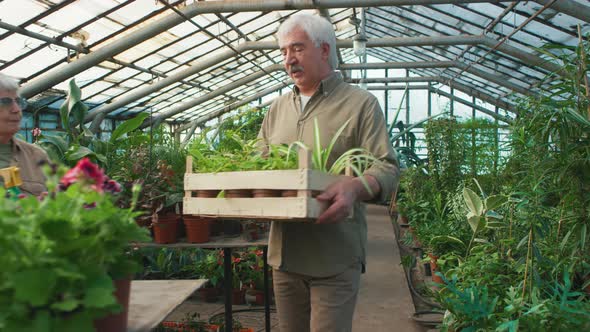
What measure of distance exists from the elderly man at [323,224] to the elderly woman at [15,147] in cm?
102

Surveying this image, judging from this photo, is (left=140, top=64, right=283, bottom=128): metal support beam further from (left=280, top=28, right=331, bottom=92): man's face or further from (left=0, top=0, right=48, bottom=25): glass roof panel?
(left=280, top=28, right=331, bottom=92): man's face

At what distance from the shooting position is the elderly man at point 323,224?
155cm

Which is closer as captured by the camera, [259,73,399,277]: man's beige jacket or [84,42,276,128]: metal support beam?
[259,73,399,277]: man's beige jacket

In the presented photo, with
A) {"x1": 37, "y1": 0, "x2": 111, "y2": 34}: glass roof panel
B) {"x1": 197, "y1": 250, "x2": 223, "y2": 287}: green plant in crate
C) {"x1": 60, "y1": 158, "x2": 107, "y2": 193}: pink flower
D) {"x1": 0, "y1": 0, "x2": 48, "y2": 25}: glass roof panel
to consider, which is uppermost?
{"x1": 37, "y1": 0, "x2": 111, "y2": 34}: glass roof panel

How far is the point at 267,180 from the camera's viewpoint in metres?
1.34

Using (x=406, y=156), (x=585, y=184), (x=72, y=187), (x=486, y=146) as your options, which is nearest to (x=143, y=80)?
(x=406, y=156)

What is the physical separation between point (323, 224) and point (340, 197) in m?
0.29

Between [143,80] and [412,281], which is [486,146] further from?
[143,80]

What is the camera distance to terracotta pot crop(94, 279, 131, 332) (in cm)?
93

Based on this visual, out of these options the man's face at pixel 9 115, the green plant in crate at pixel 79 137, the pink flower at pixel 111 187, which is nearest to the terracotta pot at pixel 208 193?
the pink flower at pixel 111 187

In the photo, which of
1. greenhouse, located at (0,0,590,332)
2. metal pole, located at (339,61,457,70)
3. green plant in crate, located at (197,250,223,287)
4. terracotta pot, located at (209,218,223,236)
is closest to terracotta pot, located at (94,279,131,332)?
greenhouse, located at (0,0,590,332)

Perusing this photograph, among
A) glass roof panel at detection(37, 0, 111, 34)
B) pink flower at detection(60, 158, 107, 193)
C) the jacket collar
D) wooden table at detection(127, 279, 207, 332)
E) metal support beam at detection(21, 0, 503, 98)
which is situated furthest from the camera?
metal support beam at detection(21, 0, 503, 98)

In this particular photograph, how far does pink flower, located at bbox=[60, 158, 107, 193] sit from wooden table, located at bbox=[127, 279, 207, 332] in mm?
350

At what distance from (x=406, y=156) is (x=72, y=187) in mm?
7820
